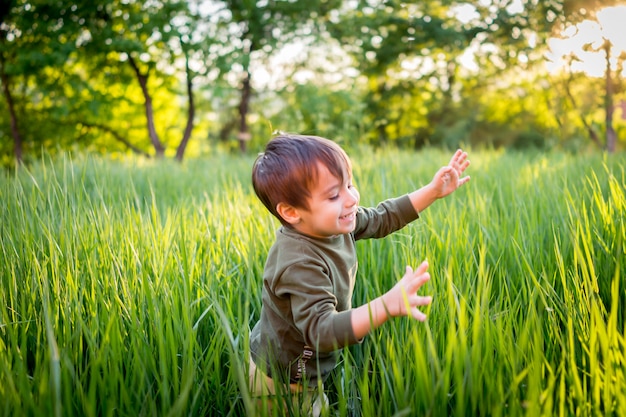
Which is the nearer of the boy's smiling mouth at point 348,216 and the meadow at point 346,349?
the meadow at point 346,349

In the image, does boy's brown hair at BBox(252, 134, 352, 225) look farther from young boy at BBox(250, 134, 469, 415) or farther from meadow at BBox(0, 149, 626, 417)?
meadow at BBox(0, 149, 626, 417)

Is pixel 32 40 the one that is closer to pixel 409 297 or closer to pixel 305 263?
pixel 305 263

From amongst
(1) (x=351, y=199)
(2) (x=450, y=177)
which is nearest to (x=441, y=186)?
(2) (x=450, y=177)

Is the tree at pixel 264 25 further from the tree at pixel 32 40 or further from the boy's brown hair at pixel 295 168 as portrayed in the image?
the boy's brown hair at pixel 295 168

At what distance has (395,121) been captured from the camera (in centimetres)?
1282

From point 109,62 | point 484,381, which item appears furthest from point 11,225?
point 109,62

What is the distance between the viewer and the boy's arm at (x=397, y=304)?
1.06m

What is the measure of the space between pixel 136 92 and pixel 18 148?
3947mm

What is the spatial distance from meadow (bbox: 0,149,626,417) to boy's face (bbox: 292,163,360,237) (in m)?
0.28

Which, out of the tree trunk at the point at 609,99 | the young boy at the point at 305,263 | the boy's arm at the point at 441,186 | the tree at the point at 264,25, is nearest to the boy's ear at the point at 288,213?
the young boy at the point at 305,263

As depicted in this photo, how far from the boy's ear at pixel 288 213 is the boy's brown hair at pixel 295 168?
0.01 m

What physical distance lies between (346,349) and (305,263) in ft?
0.74

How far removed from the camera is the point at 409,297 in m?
1.07

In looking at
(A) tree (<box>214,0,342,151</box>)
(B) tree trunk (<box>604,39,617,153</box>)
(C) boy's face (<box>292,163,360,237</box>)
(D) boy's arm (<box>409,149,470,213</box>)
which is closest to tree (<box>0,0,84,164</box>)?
(A) tree (<box>214,0,342,151</box>)
